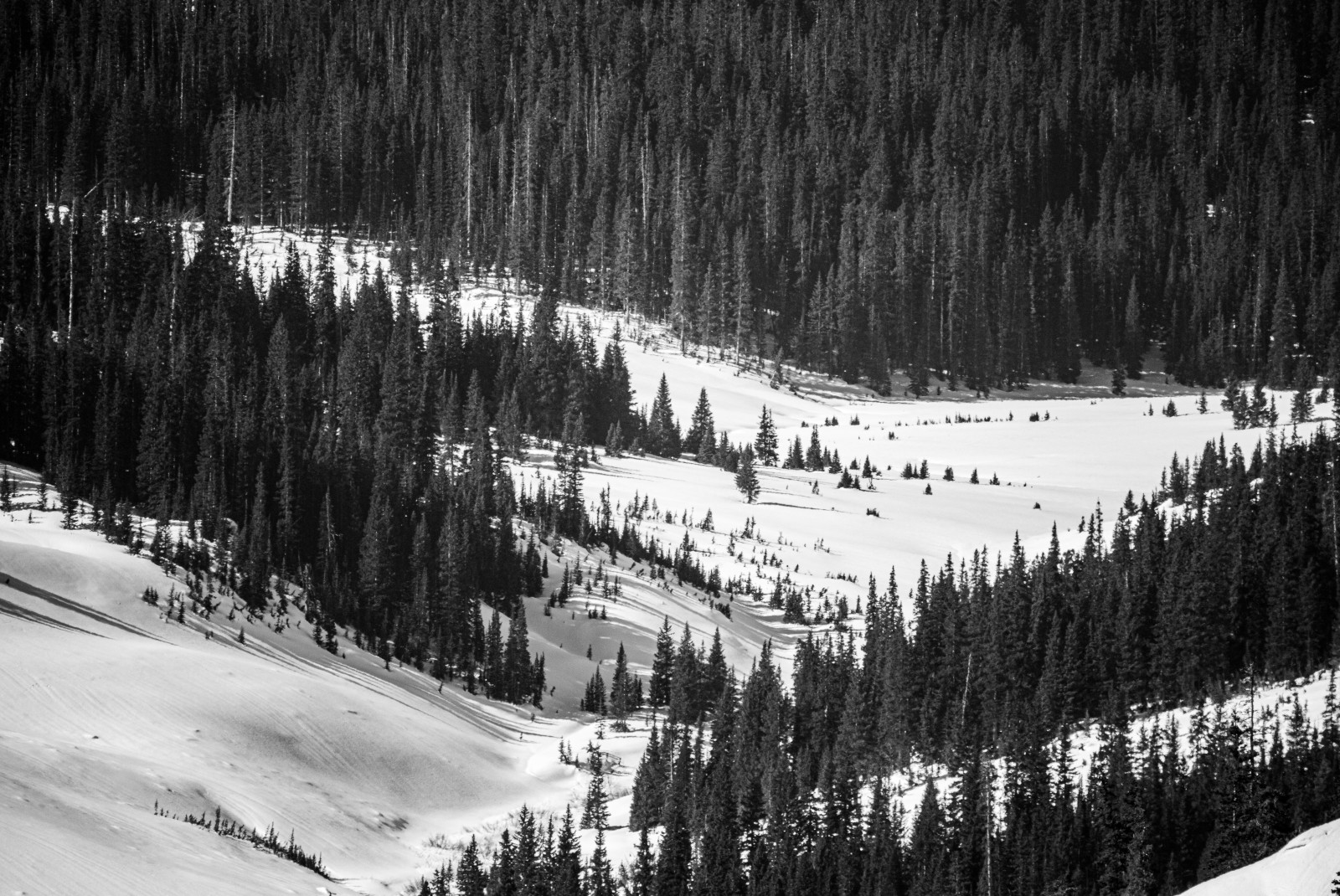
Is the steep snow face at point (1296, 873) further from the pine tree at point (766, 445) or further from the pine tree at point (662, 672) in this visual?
the pine tree at point (766, 445)

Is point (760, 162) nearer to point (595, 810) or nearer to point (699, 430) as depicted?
point (699, 430)

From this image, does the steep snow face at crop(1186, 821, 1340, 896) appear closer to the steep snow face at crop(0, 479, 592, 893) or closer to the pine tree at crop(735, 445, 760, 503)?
the steep snow face at crop(0, 479, 592, 893)

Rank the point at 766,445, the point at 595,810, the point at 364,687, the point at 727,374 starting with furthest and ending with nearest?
the point at 727,374 < the point at 766,445 < the point at 364,687 < the point at 595,810

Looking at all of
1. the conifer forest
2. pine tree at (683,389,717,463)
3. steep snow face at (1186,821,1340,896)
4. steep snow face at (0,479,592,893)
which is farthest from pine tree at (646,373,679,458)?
steep snow face at (1186,821,1340,896)

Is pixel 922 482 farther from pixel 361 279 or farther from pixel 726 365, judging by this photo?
pixel 361 279

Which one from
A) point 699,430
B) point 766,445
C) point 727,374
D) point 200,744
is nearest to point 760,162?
point 727,374

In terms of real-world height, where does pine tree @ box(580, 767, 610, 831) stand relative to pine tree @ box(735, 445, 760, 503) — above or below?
below

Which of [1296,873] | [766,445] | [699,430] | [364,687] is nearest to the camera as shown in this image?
[1296,873]
